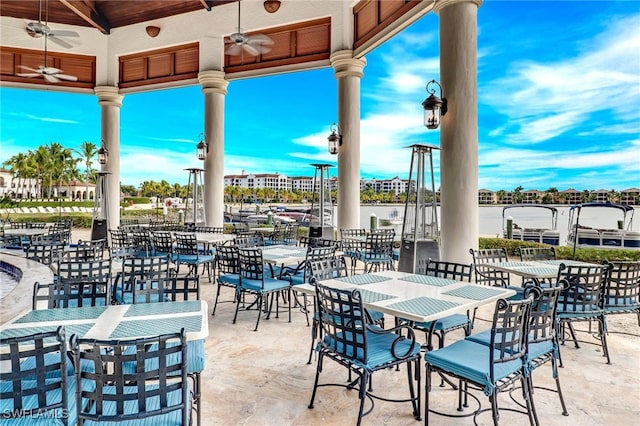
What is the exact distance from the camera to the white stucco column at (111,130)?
11625mm

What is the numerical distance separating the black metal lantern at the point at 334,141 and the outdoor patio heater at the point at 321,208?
0.52 m

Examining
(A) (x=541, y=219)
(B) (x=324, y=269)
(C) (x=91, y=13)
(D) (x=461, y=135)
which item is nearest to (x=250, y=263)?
(B) (x=324, y=269)

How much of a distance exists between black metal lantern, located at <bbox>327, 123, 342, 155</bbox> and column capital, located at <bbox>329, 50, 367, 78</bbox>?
1.22 meters

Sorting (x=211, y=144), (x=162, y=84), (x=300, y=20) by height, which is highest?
(x=300, y=20)

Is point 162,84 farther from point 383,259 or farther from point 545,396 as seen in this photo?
point 545,396

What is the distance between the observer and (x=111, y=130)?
11750mm

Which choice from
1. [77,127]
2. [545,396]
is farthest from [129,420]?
[77,127]

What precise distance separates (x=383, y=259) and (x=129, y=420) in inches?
207

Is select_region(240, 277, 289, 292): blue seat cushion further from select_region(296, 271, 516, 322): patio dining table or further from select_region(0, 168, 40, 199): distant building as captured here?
select_region(0, 168, 40, 199): distant building

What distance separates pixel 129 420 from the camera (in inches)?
65.7

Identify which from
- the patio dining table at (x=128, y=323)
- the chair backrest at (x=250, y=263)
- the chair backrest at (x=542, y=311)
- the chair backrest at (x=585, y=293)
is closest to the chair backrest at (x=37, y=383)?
the patio dining table at (x=128, y=323)

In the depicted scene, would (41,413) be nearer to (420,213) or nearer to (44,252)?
(44,252)

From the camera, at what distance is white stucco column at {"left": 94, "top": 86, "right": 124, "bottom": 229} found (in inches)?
458

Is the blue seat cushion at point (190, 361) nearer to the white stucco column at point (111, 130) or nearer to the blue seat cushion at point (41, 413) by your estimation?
the blue seat cushion at point (41, 413)
